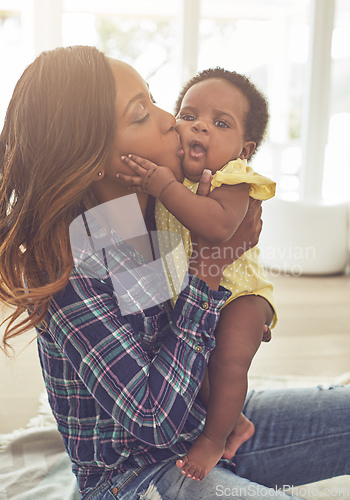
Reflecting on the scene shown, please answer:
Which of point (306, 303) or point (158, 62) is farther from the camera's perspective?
point (158, 62)

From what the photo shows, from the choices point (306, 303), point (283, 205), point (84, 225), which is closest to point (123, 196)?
point (84, 225)

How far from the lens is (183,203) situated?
1.02 meters

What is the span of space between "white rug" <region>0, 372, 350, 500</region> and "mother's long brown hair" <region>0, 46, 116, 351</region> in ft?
2.65

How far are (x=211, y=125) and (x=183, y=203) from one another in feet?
1.02

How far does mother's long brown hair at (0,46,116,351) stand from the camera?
35.3 inches

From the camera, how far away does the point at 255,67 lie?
476 centimetres

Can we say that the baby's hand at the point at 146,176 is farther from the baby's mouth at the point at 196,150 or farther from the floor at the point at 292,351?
the floor at the point at 292,351

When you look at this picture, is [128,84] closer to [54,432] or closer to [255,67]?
[54,432]

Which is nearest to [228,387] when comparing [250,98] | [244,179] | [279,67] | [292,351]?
[244,179]

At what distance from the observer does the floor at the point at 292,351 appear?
214 cm

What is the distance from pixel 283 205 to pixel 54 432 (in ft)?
9.18

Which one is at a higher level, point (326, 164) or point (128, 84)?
point (128, 84)

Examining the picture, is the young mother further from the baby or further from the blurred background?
the blurred background

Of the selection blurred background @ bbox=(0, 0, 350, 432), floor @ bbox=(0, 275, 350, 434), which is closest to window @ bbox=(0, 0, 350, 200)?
blurred background @ bbox=(0, 0, 350, 432)
